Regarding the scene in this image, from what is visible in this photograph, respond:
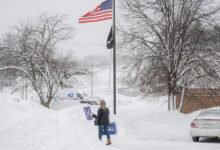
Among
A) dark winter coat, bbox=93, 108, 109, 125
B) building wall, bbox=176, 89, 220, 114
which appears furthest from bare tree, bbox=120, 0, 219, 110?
dark winter coat, bbox=93, 108, 109, 125

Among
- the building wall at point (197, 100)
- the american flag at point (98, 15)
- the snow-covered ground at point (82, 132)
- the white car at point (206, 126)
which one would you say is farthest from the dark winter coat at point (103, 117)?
the building wall at point (197, 100)

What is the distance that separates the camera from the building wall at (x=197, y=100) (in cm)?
2292

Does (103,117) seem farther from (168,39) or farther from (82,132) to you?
(168,39)

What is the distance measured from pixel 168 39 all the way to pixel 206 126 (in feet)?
32.5

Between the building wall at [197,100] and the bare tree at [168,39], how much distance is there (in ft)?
6.19

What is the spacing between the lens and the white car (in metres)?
11.4

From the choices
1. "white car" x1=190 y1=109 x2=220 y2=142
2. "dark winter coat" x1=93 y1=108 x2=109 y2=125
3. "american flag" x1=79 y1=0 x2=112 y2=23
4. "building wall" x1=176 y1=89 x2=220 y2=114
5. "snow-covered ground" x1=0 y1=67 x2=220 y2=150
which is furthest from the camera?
"building wall" x1=176 y1=89 x2=220 y2=114

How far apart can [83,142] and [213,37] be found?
41.9 feet

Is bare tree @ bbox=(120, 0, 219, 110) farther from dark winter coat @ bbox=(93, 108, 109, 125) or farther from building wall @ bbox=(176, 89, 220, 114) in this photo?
dark winter coat @ bbox=(93, 108, 109, 125)

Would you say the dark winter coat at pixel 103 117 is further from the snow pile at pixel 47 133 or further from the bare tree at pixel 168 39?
the bare tree at pixel 168 39

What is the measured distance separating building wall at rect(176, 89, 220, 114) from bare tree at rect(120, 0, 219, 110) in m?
1.89

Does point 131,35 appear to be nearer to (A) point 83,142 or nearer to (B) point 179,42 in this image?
(B) point 179,42

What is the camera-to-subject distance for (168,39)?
809 inches

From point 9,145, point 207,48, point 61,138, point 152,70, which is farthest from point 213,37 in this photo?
point 9,145
